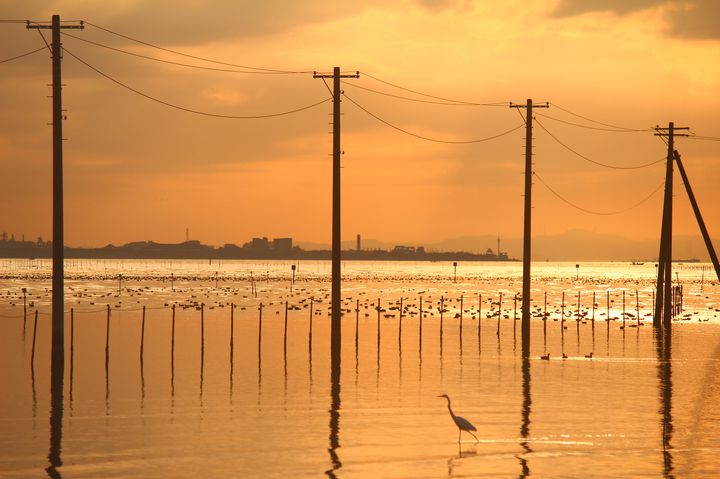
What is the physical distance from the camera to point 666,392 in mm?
36969

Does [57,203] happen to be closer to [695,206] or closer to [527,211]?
[527,211]

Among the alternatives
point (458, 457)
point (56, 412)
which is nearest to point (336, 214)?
point (56, 412)

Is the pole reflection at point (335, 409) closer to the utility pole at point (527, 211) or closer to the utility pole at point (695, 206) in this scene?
the utility pole at point (527, 211)

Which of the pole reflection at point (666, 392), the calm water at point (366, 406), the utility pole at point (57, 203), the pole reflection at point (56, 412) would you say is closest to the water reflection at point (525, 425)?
the calm water at point (366, 406)

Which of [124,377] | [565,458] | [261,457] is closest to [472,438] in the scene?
[565,458]

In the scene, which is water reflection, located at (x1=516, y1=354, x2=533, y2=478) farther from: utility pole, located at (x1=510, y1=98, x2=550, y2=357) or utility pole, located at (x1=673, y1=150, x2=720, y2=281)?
utility pole, located at (x1=673, y1=150, x2=720, y2=281)

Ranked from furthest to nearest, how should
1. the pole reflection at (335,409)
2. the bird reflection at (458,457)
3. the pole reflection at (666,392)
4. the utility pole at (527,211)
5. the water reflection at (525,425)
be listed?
the utility pole at (527,211), the pole reflection at (666,392), the pole reflection at (335,409), the water reflection at (525,425), the bird reflection at (458,457)

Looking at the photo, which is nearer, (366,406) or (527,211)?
(366,406)

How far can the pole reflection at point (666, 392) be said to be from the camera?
24016mm

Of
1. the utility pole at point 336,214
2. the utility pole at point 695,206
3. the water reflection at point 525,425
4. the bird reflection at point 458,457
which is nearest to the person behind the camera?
the bird reflection at point 458,457

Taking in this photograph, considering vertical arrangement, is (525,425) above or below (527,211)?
below

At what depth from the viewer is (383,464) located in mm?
23109

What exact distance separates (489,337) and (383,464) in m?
40.5

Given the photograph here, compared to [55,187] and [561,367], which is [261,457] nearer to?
[55,187]
